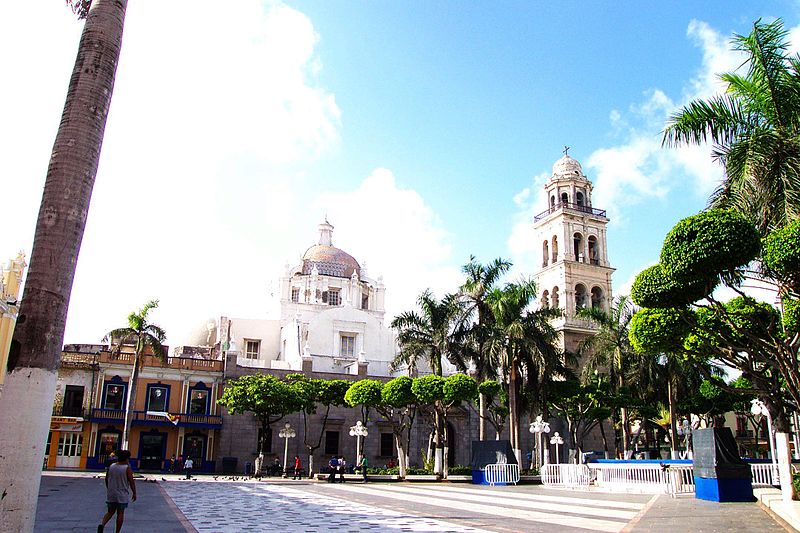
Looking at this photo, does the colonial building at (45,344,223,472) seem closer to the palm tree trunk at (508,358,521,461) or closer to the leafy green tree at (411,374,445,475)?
the leafy green tree at (411,374,445,475)

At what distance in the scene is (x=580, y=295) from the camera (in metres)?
54.1

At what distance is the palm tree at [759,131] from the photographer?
46.3 feet

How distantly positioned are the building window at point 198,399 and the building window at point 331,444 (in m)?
7.68

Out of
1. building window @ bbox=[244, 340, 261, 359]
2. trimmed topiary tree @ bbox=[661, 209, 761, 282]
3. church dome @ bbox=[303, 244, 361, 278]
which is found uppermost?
church dome @ bbox=[303, 244, 361, 278]

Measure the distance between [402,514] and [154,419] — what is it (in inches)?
1155

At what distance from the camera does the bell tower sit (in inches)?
2072

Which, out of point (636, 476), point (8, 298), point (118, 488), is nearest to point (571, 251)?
point (636, 476)

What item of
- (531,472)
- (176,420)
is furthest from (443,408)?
(176,420)

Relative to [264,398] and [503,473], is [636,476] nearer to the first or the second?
[503,473]

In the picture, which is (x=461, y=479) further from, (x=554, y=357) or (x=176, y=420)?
(x=176, y=420)

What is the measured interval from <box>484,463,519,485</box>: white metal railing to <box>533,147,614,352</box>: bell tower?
24265mm

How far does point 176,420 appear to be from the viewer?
3919cm

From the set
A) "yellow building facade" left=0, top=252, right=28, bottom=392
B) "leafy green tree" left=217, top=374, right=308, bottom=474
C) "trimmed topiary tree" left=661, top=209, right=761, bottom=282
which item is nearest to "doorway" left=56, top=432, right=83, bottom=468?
"yellow building facade" left=0, top=252, right=28, bottom=392

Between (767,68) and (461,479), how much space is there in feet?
74.3
